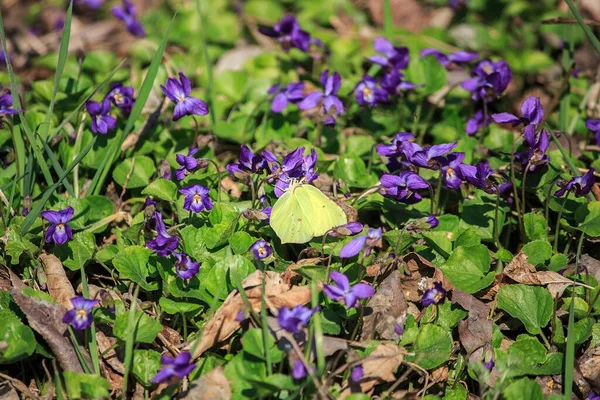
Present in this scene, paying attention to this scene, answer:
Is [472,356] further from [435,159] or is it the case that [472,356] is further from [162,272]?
[162,272]

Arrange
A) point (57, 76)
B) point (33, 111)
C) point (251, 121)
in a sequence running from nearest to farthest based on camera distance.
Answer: point (57, 76) < point (33, 111) < point (251, 121)

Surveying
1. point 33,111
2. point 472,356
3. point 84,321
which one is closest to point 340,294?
point 472,356

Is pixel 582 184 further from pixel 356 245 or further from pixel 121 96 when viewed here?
pixel 121 96

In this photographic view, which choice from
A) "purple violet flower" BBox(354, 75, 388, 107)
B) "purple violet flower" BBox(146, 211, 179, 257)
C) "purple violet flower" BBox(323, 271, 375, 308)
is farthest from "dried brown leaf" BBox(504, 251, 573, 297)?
"purple violet flower" BBox(146, 211, 179, 257)

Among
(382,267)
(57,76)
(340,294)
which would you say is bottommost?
(382,267)

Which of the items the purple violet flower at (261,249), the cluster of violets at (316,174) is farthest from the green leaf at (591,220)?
the purple violet flower at (261,249)

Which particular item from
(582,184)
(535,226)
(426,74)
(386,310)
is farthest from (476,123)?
(386,310)
